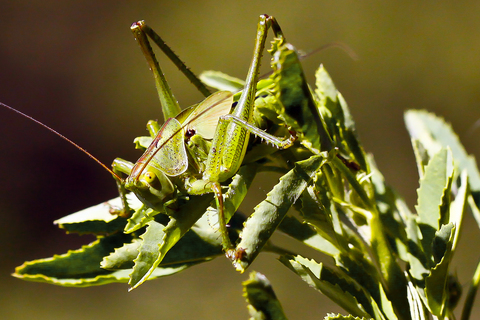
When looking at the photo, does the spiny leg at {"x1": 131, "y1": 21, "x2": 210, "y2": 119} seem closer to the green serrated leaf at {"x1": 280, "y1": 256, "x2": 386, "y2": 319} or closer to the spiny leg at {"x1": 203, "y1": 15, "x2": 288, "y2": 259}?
the spiny leg at {"x1": 203, "y1": 15, "x2": 288, "y2": 259}

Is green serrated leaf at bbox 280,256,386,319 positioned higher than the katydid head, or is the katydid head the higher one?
the katydid head

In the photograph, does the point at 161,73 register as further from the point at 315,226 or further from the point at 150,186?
the point at 315,226

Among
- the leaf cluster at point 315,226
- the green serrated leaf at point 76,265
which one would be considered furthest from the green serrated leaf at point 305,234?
the green serrated leaf at point 76,265

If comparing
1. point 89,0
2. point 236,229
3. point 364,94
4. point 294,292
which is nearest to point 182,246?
point 236,229

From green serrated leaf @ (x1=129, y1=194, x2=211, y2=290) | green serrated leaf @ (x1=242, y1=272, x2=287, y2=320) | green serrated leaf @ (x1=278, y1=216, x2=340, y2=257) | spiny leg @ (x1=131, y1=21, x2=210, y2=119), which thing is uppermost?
spiny leg @ (x1=131, y1=21, x2=210, y2=119)

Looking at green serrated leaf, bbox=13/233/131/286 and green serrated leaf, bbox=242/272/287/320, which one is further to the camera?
green serrated leaf, bbox=13/233/131/286

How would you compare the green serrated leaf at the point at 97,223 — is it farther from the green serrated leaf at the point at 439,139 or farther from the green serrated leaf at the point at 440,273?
the green serrated leaf at the point at 439,139

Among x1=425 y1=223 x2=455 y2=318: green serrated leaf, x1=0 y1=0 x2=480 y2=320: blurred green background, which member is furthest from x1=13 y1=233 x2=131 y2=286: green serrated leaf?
x1=0 y1=0 x2=480 y2=320: blurred green background

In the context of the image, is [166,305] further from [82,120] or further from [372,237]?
[372,237]
